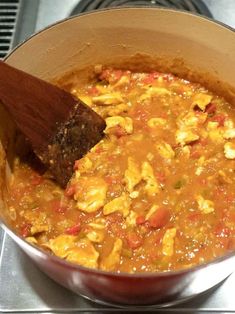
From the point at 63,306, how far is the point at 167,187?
1.48ft

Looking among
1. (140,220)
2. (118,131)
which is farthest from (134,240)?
(118,131)

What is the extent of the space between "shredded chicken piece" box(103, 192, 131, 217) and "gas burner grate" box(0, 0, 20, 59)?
0.77m

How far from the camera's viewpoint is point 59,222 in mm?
1399

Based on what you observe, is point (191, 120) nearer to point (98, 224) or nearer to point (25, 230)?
point (98, 224)

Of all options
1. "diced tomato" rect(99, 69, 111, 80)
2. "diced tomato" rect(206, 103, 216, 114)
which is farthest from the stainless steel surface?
"diced tomato" rect(99, 69, 111, 80)

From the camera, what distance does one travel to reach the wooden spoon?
127 centimetres

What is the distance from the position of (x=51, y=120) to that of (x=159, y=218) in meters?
0.41

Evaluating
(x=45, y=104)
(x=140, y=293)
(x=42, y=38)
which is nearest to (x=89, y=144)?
(x=45, y=104)

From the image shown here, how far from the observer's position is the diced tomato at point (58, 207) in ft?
4.68

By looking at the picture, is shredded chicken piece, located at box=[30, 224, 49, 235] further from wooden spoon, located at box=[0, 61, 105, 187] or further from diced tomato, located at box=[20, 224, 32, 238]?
wooden spoon, located at box=[0, 61, 105, 187]

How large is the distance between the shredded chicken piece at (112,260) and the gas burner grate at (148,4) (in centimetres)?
99

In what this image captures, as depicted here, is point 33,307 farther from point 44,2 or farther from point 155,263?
point 44,2

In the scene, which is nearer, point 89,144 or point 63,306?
point 63,306

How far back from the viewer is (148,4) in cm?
189
